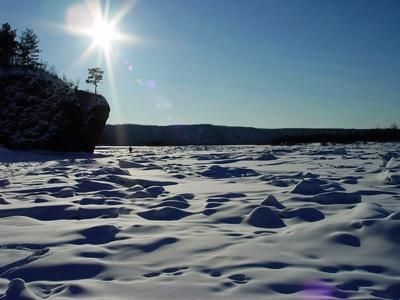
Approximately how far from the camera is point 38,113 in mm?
22672

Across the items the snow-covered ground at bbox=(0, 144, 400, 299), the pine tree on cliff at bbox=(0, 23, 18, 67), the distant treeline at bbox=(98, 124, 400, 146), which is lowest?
the snow-covered ground at bbox=(0, 144, 400, 299)

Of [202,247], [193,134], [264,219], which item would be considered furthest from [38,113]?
[193,134]

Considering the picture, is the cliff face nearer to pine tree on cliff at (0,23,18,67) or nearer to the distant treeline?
pine tree on cliff at (0,23,18,67)

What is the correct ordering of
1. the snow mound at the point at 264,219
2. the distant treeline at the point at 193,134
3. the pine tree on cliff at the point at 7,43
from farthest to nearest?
the distant treeline at the point at 193,134, the pine tree on cliff at the point at 7,43, the snow mound at the point at 264,219

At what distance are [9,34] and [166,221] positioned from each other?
27.7 meters

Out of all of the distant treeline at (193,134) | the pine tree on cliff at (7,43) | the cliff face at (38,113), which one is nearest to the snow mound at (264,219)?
the cliff face at (38,113)

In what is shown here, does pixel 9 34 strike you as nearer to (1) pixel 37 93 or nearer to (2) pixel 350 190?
(1) pixel 37 93

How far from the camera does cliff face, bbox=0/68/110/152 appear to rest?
22.0 meters

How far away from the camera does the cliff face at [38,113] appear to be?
2198 cm

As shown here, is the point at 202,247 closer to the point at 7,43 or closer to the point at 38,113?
the point at 38,113

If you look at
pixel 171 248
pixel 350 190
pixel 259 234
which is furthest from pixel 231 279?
pixel 350 190

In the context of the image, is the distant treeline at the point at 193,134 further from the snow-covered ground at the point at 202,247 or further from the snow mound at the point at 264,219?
the snow mound at the point at 264,219

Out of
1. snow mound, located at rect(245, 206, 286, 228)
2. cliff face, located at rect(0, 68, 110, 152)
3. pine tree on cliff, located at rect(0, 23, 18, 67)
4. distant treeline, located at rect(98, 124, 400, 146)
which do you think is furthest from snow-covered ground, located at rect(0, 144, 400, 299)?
distant treeline, located at rect(98, 124, 400, 146)

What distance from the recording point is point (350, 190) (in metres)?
5.18
